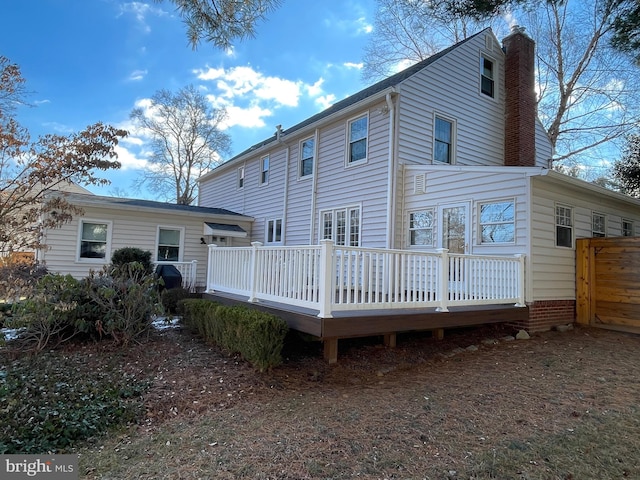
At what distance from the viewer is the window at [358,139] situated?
9742 millimetres

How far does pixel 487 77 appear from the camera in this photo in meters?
11.0

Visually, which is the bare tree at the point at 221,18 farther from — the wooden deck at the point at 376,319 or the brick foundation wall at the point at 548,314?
the brick foundation wall at the point at 548,314

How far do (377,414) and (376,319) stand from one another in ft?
4.37

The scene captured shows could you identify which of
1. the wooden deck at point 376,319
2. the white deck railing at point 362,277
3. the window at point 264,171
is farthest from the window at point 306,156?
the wooden deck at point 376,319

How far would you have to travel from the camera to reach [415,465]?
2.82m

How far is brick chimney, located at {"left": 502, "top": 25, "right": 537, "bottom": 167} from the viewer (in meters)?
10.8

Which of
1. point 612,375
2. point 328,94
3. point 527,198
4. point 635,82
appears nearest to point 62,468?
point 612,375

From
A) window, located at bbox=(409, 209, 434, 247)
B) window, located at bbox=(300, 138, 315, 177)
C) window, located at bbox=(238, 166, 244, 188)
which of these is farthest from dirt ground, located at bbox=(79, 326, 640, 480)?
window, located at bbox=(238, 166, 244, 188)

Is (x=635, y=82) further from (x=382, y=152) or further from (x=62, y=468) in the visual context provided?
(x=62, y=468)

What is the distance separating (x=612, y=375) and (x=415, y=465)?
12.0 feet

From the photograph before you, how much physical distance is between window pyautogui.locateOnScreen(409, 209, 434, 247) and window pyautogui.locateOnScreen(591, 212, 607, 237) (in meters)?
3.68

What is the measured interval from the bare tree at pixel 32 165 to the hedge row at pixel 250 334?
248cm

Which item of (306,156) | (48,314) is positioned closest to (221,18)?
(48,314)

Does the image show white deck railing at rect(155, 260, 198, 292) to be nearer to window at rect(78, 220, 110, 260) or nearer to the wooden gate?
window at rect(78, 220, 110, 260)
